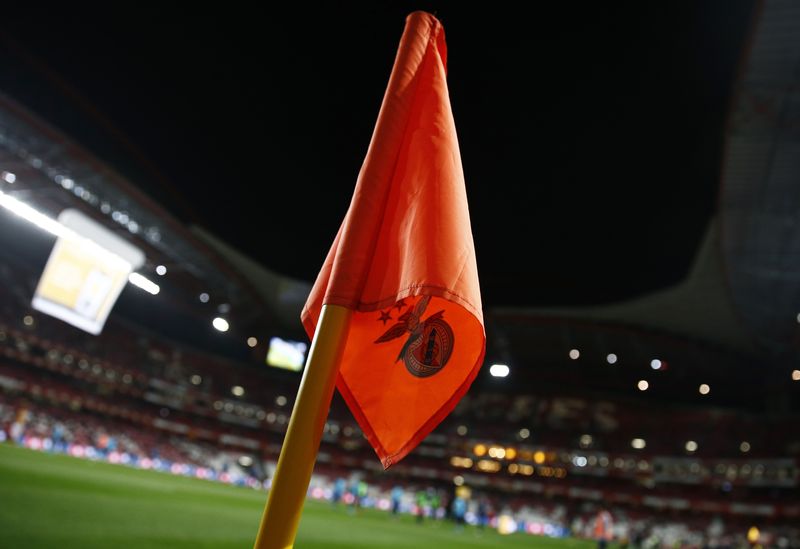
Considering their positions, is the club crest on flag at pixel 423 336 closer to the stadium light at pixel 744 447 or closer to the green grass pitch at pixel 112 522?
the green grass pitch at pixel 112 522

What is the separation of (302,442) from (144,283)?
39416 mm

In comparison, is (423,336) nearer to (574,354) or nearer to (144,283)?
(144,283)

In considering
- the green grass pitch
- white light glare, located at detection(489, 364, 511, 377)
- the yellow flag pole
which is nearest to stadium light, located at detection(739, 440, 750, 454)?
white light glare, located at detection(489, 364, 511, 377)

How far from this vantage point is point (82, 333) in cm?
4316

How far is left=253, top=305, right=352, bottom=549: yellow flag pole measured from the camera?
1.54 m

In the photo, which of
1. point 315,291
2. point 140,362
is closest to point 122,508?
point 315,291

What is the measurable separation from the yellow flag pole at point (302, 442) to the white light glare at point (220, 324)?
4722 cm

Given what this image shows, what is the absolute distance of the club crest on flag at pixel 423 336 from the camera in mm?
1973

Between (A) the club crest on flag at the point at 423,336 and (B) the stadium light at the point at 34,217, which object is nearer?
(A) the club crest on flag at the point at 423,336

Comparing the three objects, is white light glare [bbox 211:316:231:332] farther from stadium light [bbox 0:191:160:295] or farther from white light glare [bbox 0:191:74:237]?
white light glare [bbox 0:191:74:237]

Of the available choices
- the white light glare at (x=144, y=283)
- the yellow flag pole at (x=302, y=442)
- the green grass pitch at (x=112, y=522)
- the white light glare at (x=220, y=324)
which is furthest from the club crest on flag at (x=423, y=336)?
the white light glare at (x=220, y=324)

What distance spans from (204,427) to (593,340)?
33.8 m

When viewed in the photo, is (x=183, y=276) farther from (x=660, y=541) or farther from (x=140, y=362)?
(x=660, y=541)

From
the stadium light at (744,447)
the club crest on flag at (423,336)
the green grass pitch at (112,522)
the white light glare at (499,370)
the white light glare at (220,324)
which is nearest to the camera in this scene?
the club crest on flag at (423,336)
